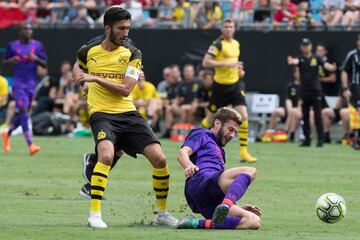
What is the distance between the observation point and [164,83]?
30.3 metres

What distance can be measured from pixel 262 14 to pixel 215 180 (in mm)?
18974

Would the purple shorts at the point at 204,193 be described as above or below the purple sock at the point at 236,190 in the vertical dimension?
below

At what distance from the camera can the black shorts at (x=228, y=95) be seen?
70.6 feet

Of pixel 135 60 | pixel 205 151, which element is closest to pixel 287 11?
pixel 135 60

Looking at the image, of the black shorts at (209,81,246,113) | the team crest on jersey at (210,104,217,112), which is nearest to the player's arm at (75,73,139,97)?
the black shorts at (209,81,246,113)

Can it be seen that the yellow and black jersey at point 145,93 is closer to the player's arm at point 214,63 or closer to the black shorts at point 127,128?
the player's arm at point 214,63

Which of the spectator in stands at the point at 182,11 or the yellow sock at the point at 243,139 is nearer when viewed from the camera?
the yellow sock at the point at 243,139

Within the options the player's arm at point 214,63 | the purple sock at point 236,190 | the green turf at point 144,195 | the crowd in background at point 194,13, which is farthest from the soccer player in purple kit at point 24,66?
the purple sock at point 236,190

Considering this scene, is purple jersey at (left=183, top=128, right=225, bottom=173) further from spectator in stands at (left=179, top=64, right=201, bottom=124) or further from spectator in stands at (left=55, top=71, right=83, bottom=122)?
spectator in stands at (left=55, top=71, right=83, bottom=122)

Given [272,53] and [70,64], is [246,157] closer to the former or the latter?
[272,53]

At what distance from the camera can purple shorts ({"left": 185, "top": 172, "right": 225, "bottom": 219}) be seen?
11.2 m

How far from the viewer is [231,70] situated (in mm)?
21844

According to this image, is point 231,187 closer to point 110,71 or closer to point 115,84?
point 115,84

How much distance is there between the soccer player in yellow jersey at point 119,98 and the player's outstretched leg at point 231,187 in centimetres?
85
